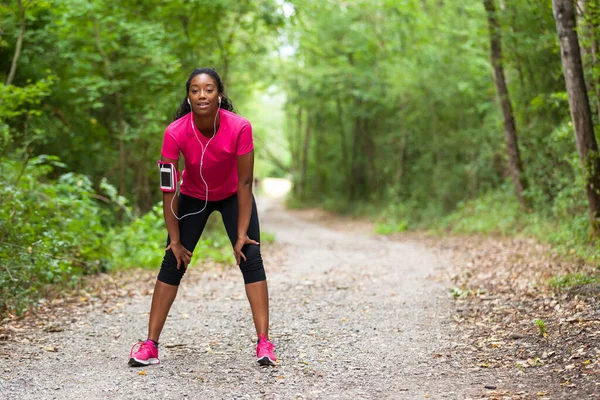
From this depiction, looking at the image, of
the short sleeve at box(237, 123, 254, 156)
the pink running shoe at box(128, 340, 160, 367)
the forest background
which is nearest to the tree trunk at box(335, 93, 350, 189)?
the forest background

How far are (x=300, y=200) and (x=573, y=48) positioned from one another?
2964cm

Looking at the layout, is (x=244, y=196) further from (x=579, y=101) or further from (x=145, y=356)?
(x=579, y=101)

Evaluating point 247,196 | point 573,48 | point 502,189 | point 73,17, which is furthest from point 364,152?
point 247,196

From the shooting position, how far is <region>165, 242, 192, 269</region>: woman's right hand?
15.4 ft

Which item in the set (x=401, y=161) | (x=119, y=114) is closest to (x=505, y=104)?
(x=119, y=114)

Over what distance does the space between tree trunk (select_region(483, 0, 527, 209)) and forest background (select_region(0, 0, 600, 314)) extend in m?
0.05

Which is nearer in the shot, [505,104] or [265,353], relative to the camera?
[265,353]

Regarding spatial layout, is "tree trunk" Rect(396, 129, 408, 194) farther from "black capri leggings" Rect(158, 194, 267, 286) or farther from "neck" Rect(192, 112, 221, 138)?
"neck" Rect(192, 112, 221, 138)

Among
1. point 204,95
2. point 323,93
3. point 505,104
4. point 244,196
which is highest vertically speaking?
point 323,93

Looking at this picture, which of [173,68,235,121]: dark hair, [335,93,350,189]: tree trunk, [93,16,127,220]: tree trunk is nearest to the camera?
[173,68,235,121]: dark hair

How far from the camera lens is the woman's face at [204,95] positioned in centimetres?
451

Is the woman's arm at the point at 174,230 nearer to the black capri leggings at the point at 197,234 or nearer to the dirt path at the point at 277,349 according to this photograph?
the black capri leggings at the point at 197,234

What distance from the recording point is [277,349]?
5.20 meters

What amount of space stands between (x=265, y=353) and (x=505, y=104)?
1152cm
